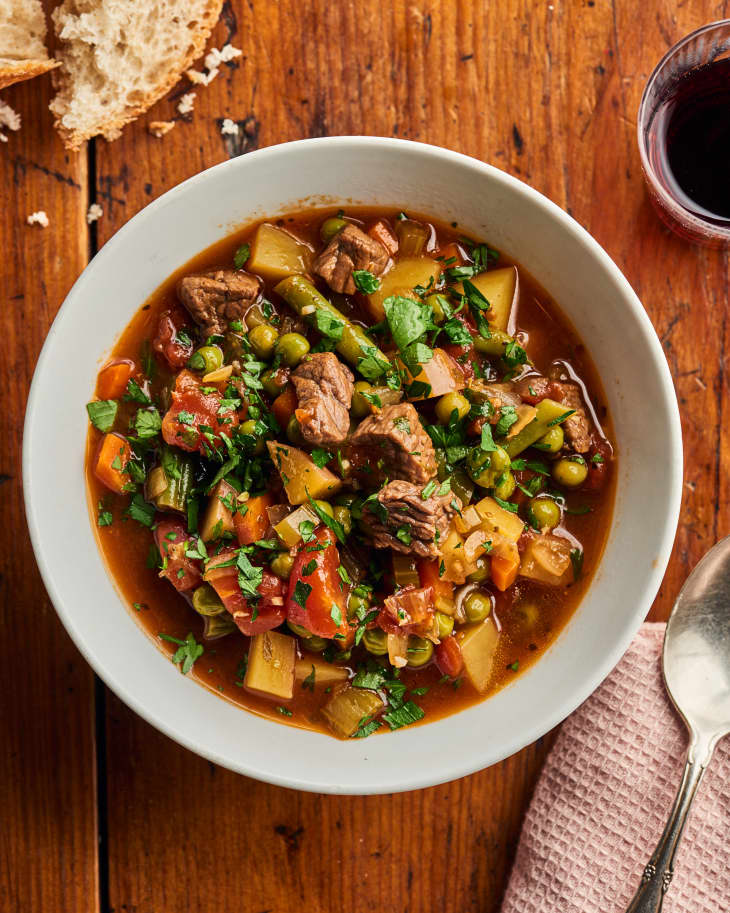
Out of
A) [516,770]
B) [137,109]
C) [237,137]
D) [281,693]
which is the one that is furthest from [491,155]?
[516,770]

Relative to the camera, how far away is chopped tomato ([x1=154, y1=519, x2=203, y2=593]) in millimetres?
3273

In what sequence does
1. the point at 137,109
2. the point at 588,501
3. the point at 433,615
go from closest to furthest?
the point at 433,615, the point at 588,501, the point at 137,109

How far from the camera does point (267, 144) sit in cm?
368

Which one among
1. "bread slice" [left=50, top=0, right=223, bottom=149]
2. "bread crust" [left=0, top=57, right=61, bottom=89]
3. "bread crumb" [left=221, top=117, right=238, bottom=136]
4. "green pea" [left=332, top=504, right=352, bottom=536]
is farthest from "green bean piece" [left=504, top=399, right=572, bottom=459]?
"bread crust" [left=0, top=57, right=61, bottom=89]

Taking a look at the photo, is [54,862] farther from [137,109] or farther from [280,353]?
[137,109]

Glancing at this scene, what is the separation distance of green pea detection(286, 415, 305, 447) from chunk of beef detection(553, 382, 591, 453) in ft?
3.42

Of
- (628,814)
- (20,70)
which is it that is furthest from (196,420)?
(628,814)

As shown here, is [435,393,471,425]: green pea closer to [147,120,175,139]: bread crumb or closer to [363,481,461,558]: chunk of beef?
[363,481,461,558]: chunk of beef

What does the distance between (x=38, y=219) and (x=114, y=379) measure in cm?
86

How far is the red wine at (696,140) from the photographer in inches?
142

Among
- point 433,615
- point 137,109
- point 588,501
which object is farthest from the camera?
point 137,109

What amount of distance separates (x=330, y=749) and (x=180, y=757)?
77 centimetres

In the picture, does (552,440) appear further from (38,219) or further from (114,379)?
(38,219)

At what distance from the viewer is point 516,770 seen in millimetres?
3691
